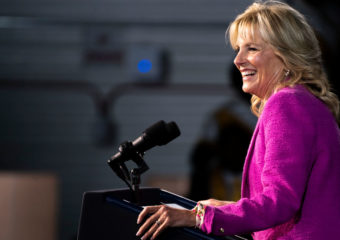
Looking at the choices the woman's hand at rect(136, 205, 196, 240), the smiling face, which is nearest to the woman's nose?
the smiling face

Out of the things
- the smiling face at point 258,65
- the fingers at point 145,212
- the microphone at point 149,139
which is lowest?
the fingers at point 145,212

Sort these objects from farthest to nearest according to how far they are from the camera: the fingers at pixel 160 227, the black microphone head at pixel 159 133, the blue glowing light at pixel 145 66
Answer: the blue glowing light at pixel 145 66, the black microphone head at pixel 159 133, the fingers at pixel 160 227

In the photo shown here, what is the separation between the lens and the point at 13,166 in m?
8.14

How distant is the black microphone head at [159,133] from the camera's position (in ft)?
5.67

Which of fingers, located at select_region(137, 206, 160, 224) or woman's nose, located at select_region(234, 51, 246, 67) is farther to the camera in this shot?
woman's nose, located at select_region(234, 51, 246, 67)

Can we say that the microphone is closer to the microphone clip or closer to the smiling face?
the microphone clip

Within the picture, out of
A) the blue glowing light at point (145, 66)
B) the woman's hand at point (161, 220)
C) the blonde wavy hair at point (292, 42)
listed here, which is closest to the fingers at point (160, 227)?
the woman's hand at point (161, 220)

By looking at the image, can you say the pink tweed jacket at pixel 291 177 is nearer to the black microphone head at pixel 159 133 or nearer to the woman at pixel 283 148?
the woman at pixel 283 148

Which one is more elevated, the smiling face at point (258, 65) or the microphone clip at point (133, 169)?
the smiling face at point (258, 65)

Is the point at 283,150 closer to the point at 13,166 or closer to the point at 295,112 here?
the point at 295,112

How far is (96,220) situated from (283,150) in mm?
498

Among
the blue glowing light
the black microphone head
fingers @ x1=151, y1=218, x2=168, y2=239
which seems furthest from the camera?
the blue glowing light

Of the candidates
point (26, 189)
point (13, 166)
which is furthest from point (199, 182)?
point (13, 166)

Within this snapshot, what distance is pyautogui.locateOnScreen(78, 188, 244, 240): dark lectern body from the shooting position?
1.59 meters
